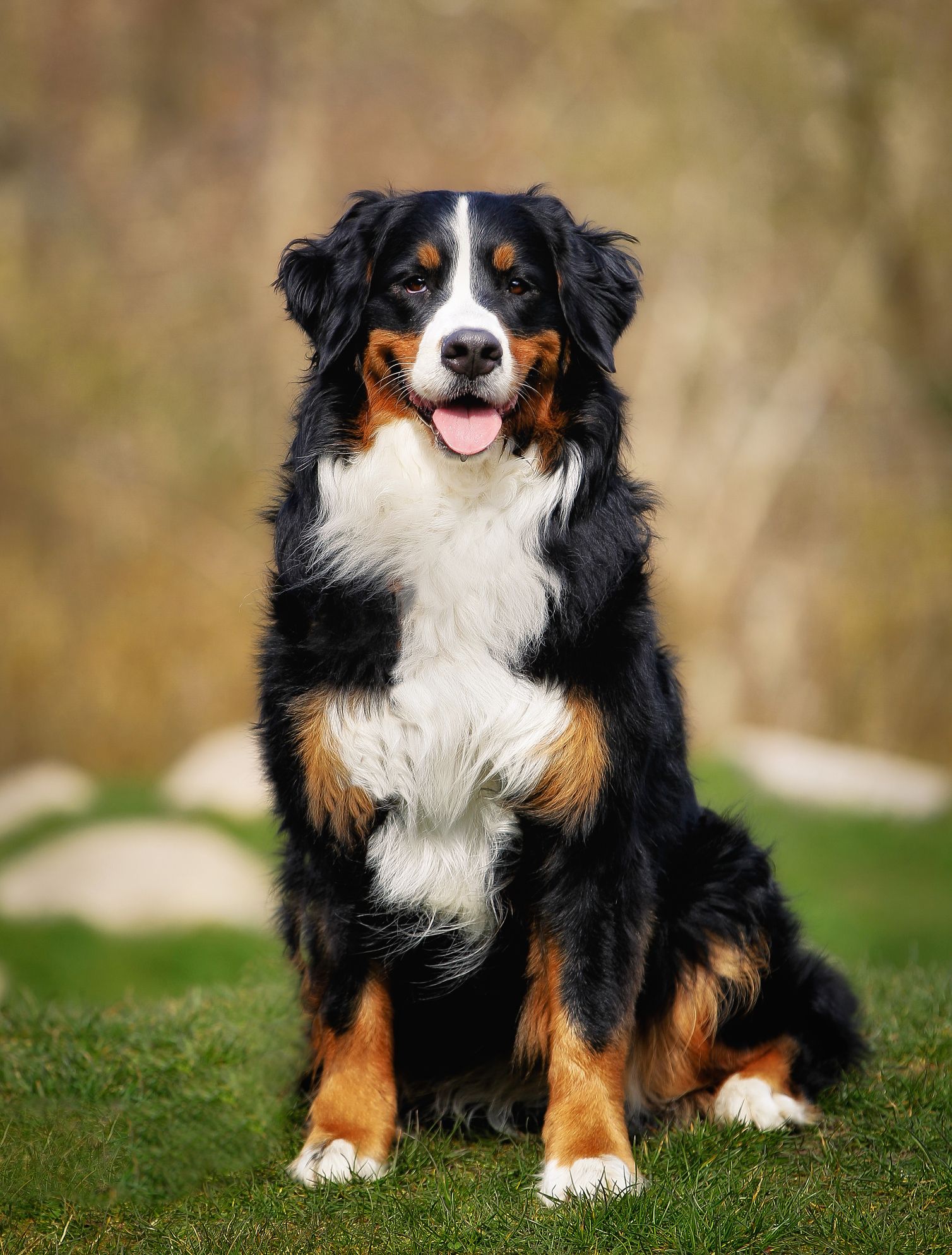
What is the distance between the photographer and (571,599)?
2953 millimetres

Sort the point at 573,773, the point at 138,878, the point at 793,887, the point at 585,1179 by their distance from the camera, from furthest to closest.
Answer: the point at 138,878
the point at 793,887
the point at 573,773
the point at 585,1179

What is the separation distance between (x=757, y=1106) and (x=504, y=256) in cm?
212

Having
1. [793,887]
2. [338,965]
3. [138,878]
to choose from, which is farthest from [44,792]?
[338,965]

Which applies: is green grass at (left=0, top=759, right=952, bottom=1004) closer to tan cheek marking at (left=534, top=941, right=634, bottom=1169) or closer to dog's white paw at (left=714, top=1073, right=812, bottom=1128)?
dog's white paw at (left=714, top=1073, right=812, bottom=1128)

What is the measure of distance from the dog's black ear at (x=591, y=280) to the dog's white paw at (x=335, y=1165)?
6.18 ft

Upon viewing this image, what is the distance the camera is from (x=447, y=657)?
9.61ft

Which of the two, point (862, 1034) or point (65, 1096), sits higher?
point (862, 1034)

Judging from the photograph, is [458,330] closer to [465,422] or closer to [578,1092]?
[465,422]

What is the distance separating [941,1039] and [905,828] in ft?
18.8

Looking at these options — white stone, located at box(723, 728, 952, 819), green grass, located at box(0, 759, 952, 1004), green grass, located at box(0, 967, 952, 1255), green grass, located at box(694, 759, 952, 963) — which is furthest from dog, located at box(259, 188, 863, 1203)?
white stone, located at box(723, 728, 952, 819)

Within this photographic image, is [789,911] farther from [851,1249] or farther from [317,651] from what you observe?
A: [317,651]

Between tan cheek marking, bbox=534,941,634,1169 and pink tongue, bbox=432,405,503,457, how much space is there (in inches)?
44.2

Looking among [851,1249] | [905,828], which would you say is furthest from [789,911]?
[905,828]

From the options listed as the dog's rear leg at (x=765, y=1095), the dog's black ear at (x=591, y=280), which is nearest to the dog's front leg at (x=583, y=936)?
the dog's rear leg at (x=765, y=1095)
